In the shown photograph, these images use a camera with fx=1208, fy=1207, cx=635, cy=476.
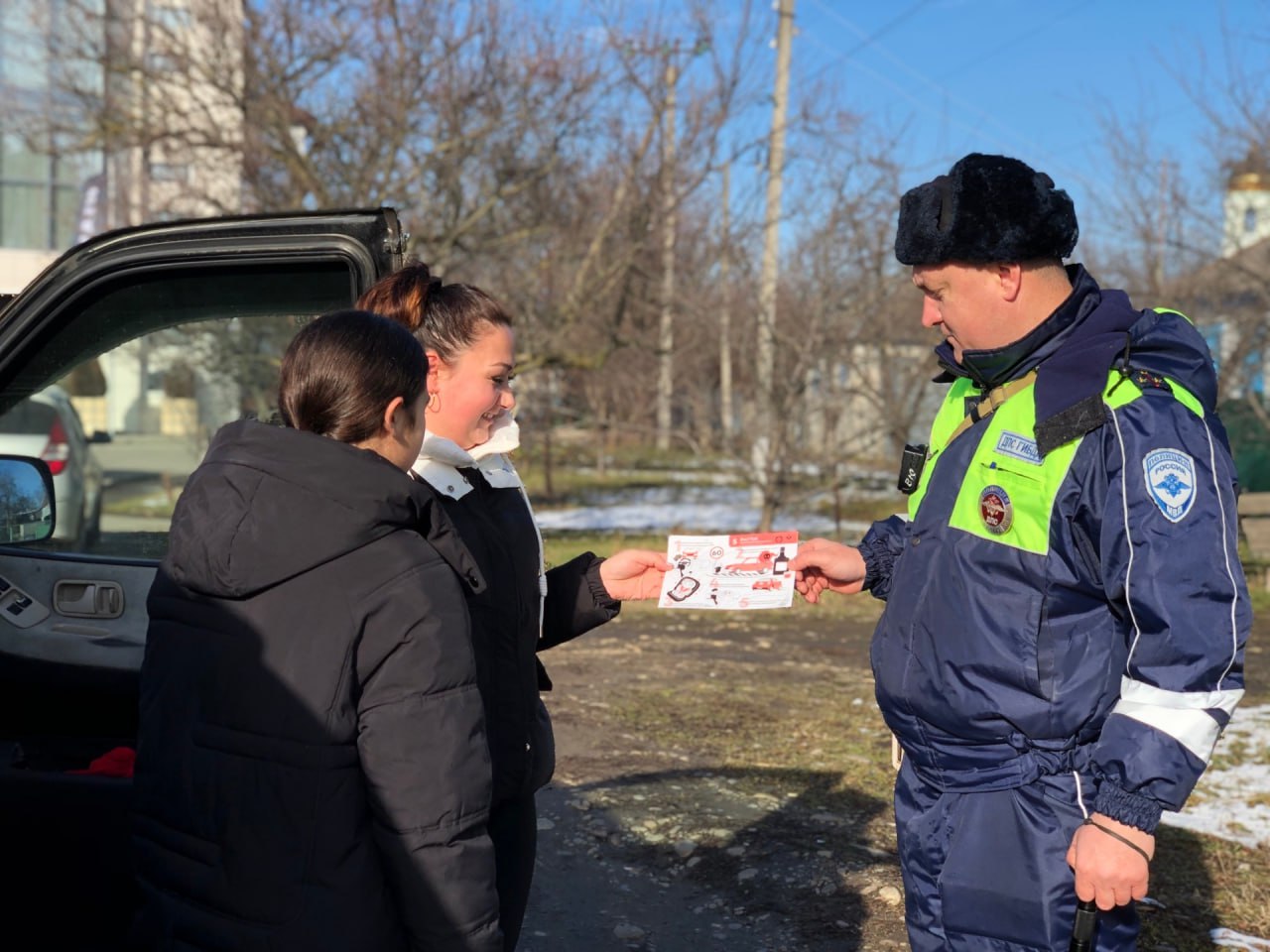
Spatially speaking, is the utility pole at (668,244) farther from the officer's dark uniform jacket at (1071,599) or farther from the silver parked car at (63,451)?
the officer's dark uniform jacket at (1071,599)

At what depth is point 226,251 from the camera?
2947 mm

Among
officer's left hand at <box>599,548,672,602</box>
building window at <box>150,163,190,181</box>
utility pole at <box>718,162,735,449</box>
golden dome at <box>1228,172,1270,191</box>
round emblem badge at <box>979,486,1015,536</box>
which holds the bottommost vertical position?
officer's left hand at <box>599,548,672,602</box>

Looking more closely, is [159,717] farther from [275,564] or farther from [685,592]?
[685,592]

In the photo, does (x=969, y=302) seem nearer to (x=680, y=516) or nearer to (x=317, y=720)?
(x=317, y=720)

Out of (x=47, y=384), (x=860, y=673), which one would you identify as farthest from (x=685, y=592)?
(x=860, y=673)

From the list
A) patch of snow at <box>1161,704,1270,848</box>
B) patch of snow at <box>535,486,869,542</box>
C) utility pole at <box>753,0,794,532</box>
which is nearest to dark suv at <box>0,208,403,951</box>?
patch of snow at <box>1161,704,1270,848</box>

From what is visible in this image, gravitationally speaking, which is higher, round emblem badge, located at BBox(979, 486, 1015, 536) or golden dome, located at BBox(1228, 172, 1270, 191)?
golden dome, located at BBox(1228, 172, 1270, 191)

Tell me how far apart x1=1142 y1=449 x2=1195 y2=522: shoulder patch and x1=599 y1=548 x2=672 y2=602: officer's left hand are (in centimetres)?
125

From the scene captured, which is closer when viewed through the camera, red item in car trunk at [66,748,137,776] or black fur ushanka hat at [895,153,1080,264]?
black fur ushanka hat at [895,153,1080,264]

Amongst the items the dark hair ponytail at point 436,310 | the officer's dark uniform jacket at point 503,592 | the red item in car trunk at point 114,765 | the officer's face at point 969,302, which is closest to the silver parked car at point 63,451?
the red item in car trunk at point 114,765

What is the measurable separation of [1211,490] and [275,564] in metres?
1.60

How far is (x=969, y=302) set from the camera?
2.43 meters

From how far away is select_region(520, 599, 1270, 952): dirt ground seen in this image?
13.1 feet

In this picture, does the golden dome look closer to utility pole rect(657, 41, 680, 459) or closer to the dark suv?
utility pole rect(657, 41, 680, 459)
